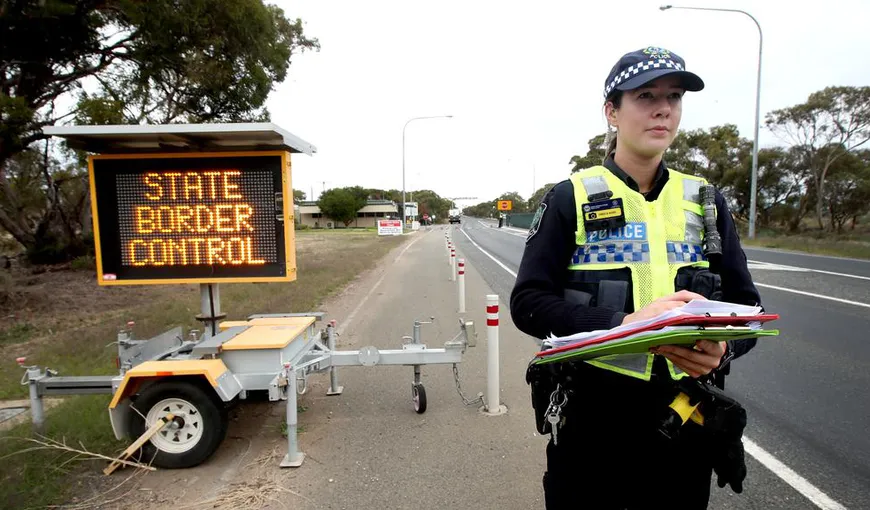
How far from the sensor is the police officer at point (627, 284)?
4.93ft

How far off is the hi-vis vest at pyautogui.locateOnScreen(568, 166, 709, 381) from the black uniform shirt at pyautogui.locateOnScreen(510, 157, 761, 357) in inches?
1.4

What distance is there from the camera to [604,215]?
1.52m

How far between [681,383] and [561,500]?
56 cm

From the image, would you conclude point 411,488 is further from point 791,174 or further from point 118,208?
point 791,174

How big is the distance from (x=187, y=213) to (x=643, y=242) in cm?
359

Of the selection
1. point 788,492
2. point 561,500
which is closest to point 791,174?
point 788,492

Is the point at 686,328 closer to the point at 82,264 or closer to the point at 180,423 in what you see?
the point at 180,423

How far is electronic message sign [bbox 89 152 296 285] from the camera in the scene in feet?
→ 12.5

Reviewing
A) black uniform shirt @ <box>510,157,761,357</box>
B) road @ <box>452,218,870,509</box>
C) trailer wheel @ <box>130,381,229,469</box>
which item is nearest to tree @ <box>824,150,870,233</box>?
road @ <box>452,218,870,509</box>

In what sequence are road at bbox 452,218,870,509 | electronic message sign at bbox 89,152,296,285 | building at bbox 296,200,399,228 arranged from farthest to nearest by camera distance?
building at bbox 296,200,399,228 → electronic message sign at bbox 89,152,296,285 → road at bbox 452,218,870,509

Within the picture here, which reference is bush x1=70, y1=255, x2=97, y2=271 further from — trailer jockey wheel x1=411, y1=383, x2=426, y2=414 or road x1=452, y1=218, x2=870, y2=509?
road x1=452, y1=218, x2=870, y2=509

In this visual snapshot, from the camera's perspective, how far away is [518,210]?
12419 cm

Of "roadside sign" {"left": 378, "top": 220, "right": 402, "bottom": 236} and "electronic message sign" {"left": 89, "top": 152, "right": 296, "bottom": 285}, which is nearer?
"electronic message sign" {"left": 89, "top": 152, "right": 296, "bottom": 285}

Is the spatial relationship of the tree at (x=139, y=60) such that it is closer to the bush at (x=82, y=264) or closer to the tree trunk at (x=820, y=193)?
the bush at (x=82, y=264)
